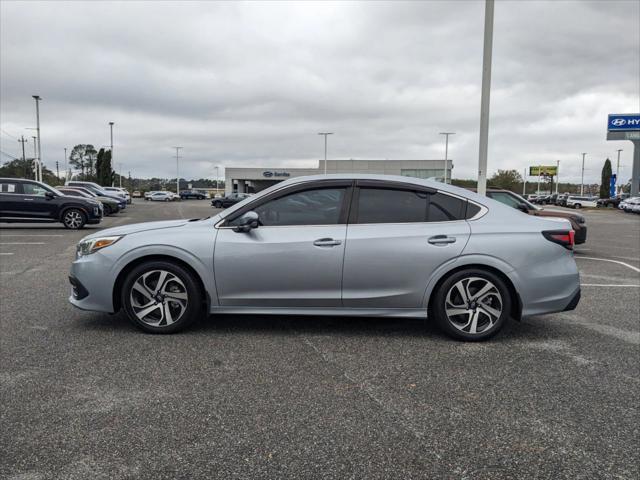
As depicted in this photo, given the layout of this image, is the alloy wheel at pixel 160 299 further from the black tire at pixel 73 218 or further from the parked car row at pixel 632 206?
the parked car row at pixel 632 206

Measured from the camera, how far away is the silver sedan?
15.3 feet

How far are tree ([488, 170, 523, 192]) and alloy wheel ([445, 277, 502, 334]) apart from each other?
109m

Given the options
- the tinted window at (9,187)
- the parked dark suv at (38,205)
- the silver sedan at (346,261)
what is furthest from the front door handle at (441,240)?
the tinted window at (9,187)

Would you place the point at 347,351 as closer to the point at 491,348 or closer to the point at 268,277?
the point at 268,277

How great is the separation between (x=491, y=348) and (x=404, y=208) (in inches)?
58.0

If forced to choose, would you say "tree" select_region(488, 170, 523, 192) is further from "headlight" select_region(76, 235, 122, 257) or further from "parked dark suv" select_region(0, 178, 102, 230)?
"headlight" select_region(76, 235, 122, 257)

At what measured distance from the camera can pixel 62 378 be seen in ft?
12.2

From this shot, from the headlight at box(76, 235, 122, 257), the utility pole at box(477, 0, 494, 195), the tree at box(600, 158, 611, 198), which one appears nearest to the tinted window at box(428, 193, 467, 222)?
the headlight at box(76, 235, 122, 257)

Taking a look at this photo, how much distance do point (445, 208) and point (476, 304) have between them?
931mm

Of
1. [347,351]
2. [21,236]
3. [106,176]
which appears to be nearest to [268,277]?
[347,351]

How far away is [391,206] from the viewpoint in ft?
16.0

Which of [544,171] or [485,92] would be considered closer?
[485,92]

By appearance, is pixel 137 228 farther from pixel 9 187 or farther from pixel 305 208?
pixel 9 187

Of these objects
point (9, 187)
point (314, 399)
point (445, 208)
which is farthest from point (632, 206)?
point (314, 399)
